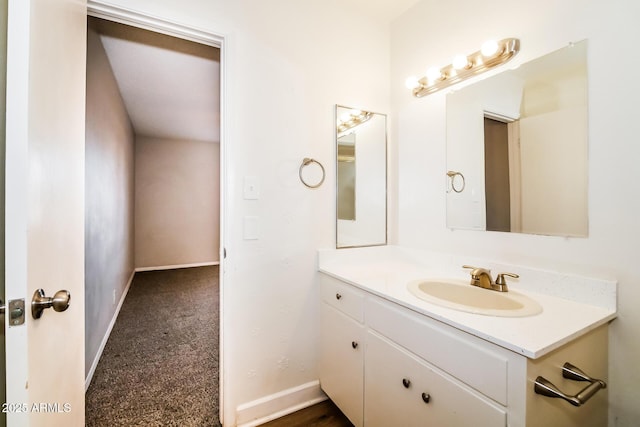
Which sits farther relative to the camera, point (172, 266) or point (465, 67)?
point (172, 266)

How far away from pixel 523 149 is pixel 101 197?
3.05m

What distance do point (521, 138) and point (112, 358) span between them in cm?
307

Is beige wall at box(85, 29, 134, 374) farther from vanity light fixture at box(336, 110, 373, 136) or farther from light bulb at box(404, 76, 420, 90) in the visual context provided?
light bulb at box(404, 76, 420, 90)

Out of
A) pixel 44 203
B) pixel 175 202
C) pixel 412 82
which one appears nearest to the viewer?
pixel 44 203

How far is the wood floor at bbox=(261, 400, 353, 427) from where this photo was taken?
150cm

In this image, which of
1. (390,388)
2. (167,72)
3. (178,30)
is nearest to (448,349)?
(390,388)

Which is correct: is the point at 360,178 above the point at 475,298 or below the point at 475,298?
above

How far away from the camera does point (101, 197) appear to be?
2352mm

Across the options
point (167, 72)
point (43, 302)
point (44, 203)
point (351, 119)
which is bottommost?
point (43, 302)

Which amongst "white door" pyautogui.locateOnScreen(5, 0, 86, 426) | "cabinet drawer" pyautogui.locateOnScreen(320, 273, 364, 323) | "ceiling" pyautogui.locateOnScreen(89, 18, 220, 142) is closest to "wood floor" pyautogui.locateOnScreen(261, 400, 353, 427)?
"cabinet drawer" pyautogui.locateOnScreen(320, 273, 364, 323)

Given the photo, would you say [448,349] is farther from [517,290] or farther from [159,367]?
[159,367]

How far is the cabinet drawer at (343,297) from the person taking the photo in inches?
53.5

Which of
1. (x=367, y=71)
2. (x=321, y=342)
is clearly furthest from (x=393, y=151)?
(x=321, y=342)

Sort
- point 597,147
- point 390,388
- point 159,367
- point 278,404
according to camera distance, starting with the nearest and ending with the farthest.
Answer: point 597,147 < point 390,388 < point 278,404 < point 159,367
